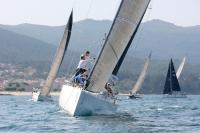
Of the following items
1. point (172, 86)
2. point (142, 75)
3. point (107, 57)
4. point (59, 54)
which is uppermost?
point (107, 57)

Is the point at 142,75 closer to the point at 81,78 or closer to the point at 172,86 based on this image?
the point at 172,86

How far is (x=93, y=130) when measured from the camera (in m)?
28.1

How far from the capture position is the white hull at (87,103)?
112 feet

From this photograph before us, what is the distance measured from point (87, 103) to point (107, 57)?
9.39 feet

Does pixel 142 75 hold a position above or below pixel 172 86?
above

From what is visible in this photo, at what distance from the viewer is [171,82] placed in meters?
115

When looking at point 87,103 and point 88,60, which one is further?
point 88,60

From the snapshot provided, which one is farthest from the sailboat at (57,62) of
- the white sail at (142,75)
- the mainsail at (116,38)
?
the white sail at (142,75)

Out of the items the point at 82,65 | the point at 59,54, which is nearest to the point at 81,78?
the point at 82,65

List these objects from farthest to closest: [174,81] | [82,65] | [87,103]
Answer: [174,81]
[82,65]
[87,103]

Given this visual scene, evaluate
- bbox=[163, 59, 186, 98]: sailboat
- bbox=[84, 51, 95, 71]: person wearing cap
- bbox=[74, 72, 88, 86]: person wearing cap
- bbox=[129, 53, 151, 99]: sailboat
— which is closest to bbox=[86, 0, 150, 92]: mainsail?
bbox=[74, 72, 88, 86]: person wearing cap

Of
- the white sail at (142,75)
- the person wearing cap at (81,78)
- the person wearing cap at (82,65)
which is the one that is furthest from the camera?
the white sail at (142,75)

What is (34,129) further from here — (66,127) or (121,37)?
(121,37)

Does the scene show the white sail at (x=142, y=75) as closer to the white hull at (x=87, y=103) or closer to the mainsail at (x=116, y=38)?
the white hull at (x=87, y=103)
